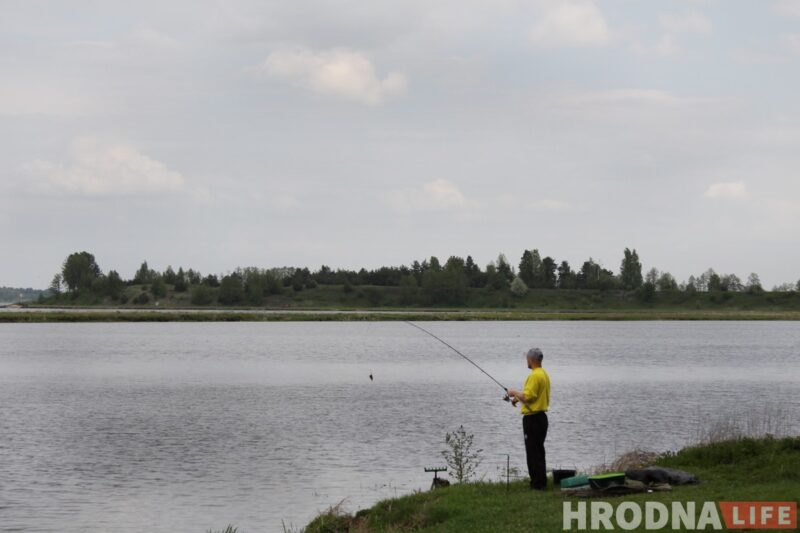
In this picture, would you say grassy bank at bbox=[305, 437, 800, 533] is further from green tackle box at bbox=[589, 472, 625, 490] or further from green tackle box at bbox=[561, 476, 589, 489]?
green tackle box at bbox=[589, 472, 625, 490]

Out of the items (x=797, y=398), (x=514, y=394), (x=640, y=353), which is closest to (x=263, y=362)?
(x=640, y=353)

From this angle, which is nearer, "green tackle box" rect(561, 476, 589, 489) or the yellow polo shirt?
"green tackle box" rect(561, 476, 589, 489)

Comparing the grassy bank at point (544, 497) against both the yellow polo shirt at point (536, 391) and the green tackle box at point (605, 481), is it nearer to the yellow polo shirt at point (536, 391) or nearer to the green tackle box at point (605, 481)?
the green tackle box at point (605, 481)

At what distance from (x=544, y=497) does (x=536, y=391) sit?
1879 millimetres

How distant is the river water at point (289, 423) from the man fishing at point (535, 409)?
6.32 metres

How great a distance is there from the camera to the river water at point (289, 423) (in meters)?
24.1

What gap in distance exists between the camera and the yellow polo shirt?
17484 millimetres

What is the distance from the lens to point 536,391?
690 inches

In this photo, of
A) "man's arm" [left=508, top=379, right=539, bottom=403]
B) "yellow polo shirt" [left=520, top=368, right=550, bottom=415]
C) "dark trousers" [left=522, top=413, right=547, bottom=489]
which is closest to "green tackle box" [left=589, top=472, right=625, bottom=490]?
"dark trousers" [left=522, top=413, right=547, bottom=489]

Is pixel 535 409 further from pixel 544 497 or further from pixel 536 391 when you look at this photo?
pixel 544 497

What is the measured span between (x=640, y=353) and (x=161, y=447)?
63555 millimetres

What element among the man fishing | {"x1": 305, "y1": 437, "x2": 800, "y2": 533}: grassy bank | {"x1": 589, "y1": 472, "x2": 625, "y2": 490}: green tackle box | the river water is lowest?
the river water

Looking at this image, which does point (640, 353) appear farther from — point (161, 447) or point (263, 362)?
point (161, 447)

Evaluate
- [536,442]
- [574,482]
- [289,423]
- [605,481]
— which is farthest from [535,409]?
[289,423]
